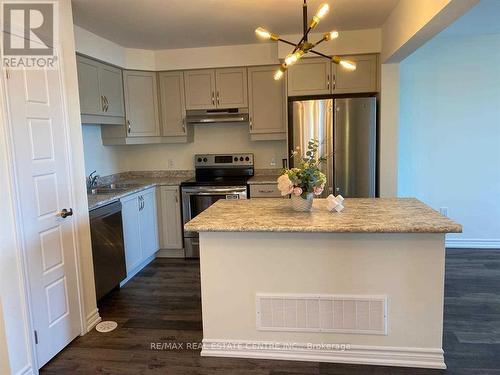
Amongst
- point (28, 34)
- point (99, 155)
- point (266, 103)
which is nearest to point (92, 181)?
point (99, 155)

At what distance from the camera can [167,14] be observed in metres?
3.37

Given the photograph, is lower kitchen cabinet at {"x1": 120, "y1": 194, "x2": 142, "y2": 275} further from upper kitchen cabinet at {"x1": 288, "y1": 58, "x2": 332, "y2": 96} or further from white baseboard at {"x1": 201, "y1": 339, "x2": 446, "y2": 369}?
upper kitchen cabinet at {"x1": 288, "y1": 58, "x2": 332, "y2": 96}

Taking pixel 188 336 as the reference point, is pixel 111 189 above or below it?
above

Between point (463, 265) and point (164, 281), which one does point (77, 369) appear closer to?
point (164, 281)

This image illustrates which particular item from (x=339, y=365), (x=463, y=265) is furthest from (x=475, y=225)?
(x=339, y=365)

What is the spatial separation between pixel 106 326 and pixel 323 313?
1.71 m

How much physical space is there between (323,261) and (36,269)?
1.80 m

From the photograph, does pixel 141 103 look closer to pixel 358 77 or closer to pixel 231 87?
pixel 231 87

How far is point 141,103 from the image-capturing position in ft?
15.4

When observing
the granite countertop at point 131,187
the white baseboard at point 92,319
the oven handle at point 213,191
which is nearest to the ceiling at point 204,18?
the granite countertop at point 131,187

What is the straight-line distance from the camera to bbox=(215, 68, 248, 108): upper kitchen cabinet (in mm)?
4641

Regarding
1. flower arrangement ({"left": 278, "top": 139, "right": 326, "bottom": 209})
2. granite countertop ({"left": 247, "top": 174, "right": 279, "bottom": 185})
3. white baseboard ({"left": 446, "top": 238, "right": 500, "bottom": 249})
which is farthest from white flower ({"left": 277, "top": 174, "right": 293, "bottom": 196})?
white baseboard ({"left": 446, "top": 238, "right": 500, "bottom": 249})

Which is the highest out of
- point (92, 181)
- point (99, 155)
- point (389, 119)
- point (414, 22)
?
point (414, 22)

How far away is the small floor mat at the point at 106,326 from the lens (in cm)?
297
